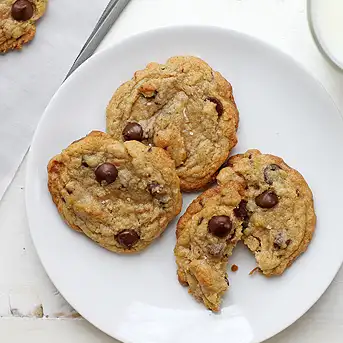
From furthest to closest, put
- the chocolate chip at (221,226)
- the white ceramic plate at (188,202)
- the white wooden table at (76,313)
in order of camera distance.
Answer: the white wooden table at (76,313)
the white ceramic plate at (188,202)
the chocolate chip at (221,226)

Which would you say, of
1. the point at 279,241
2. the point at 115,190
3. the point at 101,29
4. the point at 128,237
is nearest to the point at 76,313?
the point at 128,237

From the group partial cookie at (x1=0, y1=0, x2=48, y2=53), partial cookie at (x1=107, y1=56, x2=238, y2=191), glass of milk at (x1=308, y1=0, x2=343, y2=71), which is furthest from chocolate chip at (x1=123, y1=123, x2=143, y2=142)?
glass of milk at (x1=308, y1=0, x2=343, y2=71)

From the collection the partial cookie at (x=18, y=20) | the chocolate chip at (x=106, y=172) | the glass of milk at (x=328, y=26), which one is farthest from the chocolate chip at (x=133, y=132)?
the glass of milk at (x=328, y=26)

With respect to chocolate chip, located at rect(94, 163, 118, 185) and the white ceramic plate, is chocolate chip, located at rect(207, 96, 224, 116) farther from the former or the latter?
chocolate chip, located at rect(94, 163, 118, 185)

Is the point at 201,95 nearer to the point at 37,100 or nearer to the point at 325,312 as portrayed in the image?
the point at 37,100

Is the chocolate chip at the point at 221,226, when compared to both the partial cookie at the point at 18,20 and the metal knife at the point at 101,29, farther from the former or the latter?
the partial cookie at the point at 18,20
